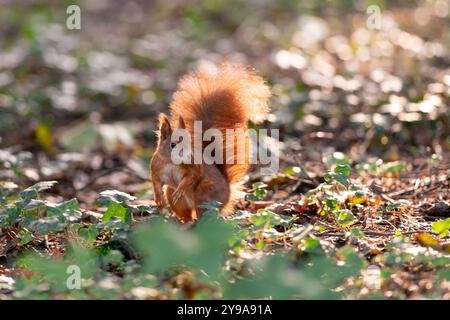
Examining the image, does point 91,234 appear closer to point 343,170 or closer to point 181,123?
point 181,123

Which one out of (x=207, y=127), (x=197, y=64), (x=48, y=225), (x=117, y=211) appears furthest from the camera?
(x=197, y=64)

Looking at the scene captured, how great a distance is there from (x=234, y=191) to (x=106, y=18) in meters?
8.02

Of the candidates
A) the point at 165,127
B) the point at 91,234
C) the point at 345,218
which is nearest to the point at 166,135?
the point at 165,127

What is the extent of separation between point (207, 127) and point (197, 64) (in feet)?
13.2

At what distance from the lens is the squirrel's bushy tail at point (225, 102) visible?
419 cm

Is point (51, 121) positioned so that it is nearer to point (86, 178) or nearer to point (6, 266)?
point (86, 178)

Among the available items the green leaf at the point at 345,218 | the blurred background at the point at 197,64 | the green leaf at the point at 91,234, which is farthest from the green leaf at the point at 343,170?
the green leaf at the point at 91,234

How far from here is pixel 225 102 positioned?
13.8 feet

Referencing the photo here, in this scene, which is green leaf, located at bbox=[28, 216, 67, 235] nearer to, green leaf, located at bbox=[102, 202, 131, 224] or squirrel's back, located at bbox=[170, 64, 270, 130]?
green leaf, located at bbox=[102, 202, 131, 224]

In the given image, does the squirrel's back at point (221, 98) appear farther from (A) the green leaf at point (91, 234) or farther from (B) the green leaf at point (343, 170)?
(A) the green leaf at point (91, 234)

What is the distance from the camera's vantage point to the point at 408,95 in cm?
623

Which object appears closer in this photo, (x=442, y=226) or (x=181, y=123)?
(x=442, y=226)
